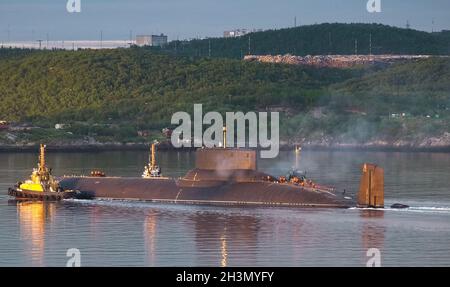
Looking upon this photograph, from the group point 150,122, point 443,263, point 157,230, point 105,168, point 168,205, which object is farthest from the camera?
point 150,122

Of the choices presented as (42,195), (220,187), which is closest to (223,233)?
(220,187)

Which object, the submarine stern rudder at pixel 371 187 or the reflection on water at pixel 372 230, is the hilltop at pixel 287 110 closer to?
the submarine stern rudder at pixel 371 187

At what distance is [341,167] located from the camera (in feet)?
383

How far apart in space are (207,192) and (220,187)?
750 mm

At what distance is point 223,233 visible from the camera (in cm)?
6581

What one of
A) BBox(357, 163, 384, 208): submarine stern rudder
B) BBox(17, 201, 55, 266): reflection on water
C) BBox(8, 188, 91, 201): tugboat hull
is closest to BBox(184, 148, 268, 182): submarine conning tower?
BBox(357, 163, 384, 208): submarine stern rudder

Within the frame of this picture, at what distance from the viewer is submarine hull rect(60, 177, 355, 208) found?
75.6 m

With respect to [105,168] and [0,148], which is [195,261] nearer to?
[105,168]

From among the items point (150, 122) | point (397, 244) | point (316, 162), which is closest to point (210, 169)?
point (397, 244)

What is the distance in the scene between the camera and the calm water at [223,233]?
5858 centimetres

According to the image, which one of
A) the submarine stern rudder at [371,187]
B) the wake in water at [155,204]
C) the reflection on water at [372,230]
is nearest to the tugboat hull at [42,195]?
the wake in water at [155,204]

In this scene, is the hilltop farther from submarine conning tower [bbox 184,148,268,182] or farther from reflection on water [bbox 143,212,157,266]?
reflection on water [bbox 143,212,157,266]

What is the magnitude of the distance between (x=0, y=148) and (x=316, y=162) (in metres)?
42.5

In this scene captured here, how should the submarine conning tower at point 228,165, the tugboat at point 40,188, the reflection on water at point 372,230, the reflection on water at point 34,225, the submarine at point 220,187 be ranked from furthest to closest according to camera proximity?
the tugboat at point 40,188
the submarine conning tower at point 228,165
the submarine at point 220,187
the reflection on water at point 372,230
the reflection on water at point 34,225
